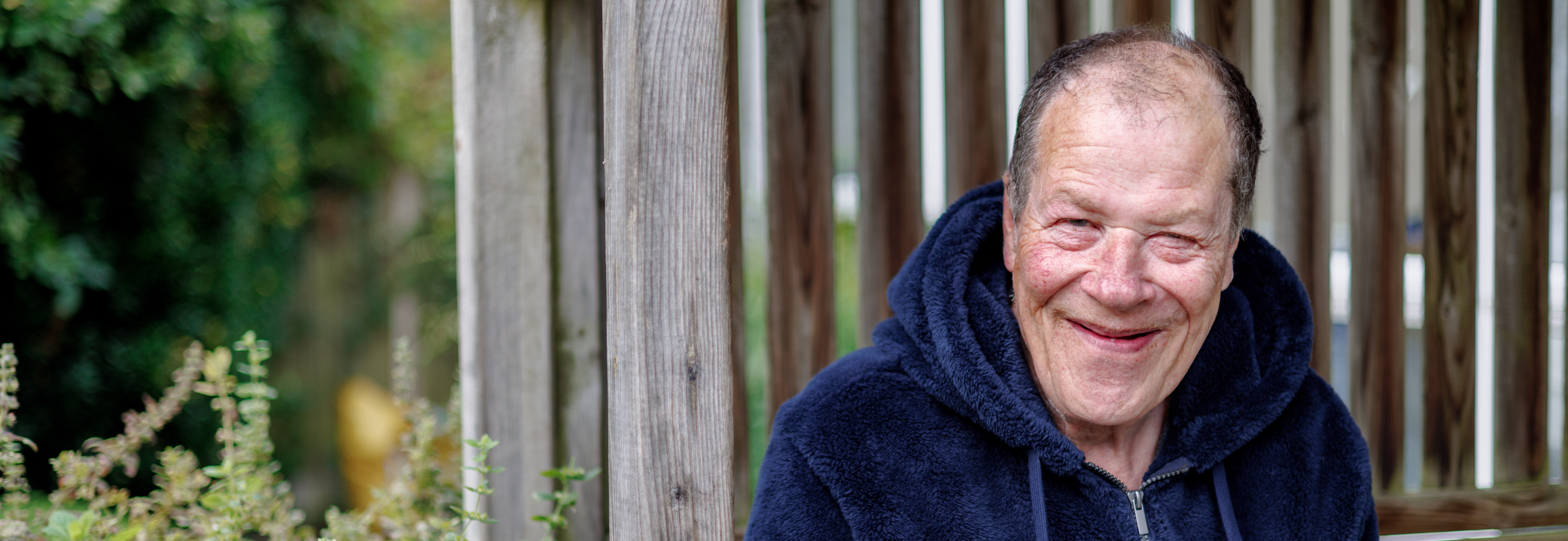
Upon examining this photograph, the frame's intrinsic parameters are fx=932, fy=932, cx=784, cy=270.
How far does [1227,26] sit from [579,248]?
1.65 m

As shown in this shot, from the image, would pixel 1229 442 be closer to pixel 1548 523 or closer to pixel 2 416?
pixel 1548 523

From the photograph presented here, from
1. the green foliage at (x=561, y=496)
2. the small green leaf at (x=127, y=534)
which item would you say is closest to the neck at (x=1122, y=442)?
the green foliage at (x=561, y=496)

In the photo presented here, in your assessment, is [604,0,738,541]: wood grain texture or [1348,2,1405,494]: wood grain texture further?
[1348,2,1405,494]: wood grain texture

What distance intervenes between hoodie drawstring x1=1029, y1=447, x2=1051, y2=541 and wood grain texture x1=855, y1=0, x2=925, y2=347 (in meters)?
0.84

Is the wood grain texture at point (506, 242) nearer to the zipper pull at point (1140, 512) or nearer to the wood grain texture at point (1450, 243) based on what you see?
the zipper pull at point (1140, 512)

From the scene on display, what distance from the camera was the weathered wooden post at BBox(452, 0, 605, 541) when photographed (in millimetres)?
1897

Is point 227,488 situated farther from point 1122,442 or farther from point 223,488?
point 1122,442

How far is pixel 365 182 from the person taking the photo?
15.1 ft

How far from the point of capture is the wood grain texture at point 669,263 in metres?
1.23

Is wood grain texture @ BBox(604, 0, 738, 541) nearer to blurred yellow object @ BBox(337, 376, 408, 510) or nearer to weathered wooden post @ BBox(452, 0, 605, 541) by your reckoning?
weathered wooden post @ BBox(452, 0, 605, 541)

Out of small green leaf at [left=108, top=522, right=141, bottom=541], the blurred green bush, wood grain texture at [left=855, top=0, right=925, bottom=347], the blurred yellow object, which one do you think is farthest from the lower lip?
the blurred yellow object

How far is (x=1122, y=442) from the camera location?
158cm

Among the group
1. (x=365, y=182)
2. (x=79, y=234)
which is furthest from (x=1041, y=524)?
(x=365, y=182)

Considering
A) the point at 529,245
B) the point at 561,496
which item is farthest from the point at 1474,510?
the point at 529,245
